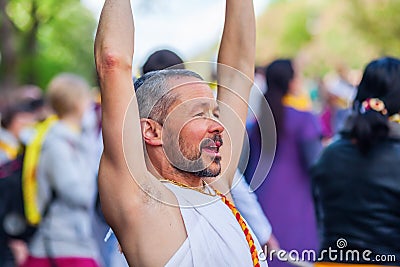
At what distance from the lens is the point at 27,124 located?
26.0 feet

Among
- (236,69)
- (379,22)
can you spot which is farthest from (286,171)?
(379,22)

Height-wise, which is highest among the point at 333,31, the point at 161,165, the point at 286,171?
the point at 161,165

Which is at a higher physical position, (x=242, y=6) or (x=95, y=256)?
(x=242, y=6)

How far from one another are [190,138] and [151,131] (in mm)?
131

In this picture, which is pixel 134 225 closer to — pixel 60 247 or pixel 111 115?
pixel 111 115

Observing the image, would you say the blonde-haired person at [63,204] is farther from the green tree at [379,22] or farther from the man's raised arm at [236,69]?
the green tree at [379,22]

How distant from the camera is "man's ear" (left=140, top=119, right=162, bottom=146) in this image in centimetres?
A: 268

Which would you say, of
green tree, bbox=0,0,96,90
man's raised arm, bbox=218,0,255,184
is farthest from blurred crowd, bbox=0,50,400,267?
green tree, bbox=0,0,96,90

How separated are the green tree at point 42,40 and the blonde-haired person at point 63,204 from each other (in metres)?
11.0

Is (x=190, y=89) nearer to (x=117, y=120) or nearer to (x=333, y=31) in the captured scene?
(x=117, y=120)

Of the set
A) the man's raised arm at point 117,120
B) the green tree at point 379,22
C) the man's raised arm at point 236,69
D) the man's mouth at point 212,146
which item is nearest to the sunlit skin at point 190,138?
the man's mouth at point 212,146

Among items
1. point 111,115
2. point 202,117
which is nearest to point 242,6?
point 202,117

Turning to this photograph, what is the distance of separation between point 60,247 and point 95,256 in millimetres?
310

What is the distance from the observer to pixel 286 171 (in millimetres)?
6613
